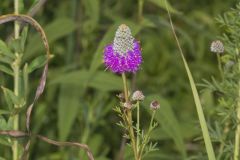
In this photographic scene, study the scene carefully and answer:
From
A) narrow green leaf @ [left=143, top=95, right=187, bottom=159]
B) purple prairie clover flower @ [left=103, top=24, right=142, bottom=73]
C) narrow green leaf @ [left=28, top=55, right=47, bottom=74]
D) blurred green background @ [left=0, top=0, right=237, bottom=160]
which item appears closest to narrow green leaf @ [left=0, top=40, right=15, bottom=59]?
narrow green leaf @ [left=28, top=55, right=47, bottom=74]

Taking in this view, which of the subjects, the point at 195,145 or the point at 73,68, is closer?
the point at 73,68

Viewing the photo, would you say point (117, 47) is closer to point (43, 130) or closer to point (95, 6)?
point (95, 6)

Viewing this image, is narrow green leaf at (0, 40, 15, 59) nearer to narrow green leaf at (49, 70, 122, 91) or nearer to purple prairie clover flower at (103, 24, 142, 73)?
purple prairie clover flower at (103, 24, 142, 73)

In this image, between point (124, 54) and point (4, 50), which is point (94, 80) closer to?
point (4, 50)

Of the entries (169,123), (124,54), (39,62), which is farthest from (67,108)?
(124,54)

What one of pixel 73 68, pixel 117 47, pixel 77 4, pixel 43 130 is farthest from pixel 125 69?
pixel 43 130
